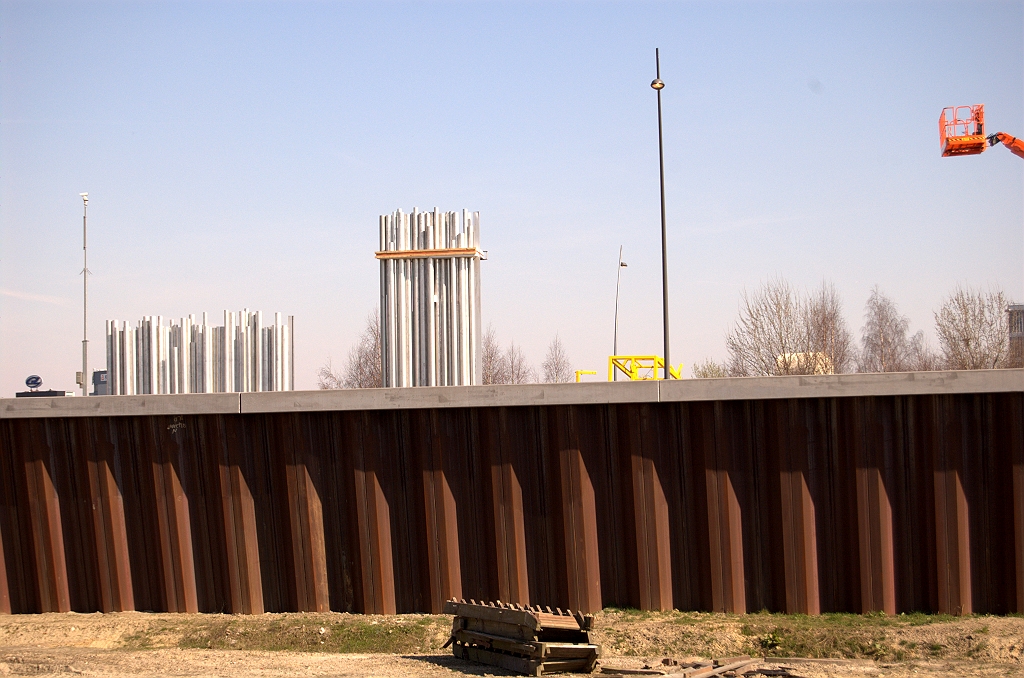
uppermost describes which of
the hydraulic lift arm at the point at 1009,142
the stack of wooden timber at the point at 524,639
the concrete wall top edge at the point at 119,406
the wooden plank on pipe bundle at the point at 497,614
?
the hydraulic lift arm at the point at 1009,142

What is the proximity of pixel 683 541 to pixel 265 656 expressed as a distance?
5626mm

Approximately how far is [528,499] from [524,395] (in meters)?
1.44

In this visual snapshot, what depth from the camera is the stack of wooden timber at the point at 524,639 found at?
412 inches

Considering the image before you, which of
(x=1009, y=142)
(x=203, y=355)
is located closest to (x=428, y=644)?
(x=203, y=355)

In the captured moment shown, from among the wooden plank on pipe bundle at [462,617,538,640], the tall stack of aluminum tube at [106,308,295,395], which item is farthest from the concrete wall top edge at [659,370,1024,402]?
the tall stack of aluminum tube at [106,308,295,395]

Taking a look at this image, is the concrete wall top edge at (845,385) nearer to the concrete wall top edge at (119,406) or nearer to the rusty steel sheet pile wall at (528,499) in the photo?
the rusty steel sheet pile wall at (528,499)

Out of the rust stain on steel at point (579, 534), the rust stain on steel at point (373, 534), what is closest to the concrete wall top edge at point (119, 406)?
the rust stain on steel at point (373, 534)

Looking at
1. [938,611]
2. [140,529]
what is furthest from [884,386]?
[140,529]

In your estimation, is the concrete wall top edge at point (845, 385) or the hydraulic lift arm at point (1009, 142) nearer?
the concrete wall top edge at point (845, 385)

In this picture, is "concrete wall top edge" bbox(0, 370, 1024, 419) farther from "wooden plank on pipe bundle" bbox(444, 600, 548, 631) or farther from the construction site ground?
the construction site ground

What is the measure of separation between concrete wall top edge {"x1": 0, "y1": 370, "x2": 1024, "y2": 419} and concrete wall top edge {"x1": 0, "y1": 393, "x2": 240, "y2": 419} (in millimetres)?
14

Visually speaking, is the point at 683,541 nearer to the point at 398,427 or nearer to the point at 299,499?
the point at 398,427

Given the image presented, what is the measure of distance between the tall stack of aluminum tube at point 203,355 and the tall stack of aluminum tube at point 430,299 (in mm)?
3479

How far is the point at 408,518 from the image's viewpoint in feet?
43.1
